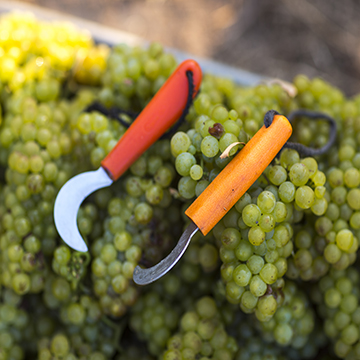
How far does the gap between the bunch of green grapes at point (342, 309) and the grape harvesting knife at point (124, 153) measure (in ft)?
1.33

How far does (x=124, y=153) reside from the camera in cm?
63

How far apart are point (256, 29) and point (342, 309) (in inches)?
51.0

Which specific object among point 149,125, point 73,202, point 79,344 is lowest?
point 79,344

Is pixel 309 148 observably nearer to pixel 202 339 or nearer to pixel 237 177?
pixel 237 177

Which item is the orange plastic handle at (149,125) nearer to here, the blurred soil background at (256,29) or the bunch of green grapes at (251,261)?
the bunch of green grapes at (251,261)

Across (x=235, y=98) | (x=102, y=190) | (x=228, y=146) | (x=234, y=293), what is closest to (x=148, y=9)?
(x=235, y=98)

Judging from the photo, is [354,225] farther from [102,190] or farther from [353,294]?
[102,190]

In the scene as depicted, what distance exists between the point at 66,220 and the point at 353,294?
0.52 m

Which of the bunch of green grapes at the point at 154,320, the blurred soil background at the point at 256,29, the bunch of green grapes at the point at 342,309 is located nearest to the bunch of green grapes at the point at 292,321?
the bunch of green grapes at the point at 342,309

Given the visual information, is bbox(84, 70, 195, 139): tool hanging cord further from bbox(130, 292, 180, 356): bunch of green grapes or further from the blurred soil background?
the blurred soil background

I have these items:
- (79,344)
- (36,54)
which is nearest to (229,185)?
(79,344)

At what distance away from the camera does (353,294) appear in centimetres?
65

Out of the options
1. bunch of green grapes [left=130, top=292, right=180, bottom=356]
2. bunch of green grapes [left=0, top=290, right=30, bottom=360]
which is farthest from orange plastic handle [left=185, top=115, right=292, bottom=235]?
bunch of green grapes [left=0, top=290, right=30, bottom=360]

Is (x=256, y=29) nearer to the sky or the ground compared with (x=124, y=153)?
nearer to the ground
